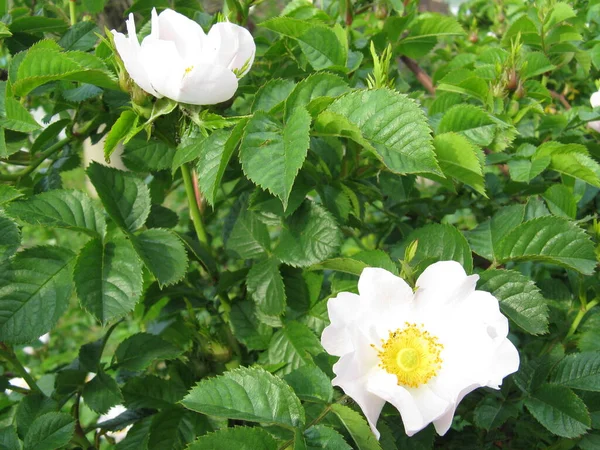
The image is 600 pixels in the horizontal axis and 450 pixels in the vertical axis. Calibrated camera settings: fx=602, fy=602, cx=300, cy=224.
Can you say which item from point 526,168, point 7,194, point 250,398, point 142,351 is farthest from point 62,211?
point 526,168

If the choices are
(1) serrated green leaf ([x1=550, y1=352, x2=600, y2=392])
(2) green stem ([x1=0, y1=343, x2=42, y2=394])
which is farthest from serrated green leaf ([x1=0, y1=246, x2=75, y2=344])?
(1) serrated green leaf ([x1=550, y1=352, x2=600, y2=392])

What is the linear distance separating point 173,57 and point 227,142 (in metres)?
0.13

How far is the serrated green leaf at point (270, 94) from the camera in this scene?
0.91 metres

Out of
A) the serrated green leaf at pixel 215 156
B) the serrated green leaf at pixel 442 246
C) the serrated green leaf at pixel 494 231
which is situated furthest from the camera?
the serrated green leaf at pixel 494 231

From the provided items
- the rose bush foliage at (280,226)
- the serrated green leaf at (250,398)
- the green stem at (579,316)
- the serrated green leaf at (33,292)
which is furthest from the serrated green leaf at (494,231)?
the serrated green leaf at (33,292)

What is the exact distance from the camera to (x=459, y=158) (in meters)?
0.87

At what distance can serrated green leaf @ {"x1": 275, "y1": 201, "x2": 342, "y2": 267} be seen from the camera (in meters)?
0.93

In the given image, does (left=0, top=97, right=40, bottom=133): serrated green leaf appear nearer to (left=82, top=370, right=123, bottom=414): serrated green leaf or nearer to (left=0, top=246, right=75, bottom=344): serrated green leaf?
(left=0, top=246, right=75, bottom=344): serrated green leaf

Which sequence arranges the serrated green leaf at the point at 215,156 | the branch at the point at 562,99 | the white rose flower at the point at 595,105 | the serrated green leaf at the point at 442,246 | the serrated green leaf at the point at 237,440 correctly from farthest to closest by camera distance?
the branch at the point at 562,99 < the white rose flower at the point at 595,105 < the serrated green leaf at the point at 442,246 < the serrated green leaf at the point at 215,156 < the serrated green leaf at the point at 237,440

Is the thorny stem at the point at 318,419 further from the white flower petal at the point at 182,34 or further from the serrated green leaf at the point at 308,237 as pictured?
the white flower petal at the point at 182,34

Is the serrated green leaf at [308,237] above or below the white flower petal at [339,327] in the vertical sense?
below

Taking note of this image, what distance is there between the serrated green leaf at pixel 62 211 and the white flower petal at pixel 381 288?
0.42 metres

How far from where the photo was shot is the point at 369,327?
0.80 metres

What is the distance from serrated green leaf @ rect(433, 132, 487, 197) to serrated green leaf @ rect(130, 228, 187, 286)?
0.41 metres
